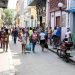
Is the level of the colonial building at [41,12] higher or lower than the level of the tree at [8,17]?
lower

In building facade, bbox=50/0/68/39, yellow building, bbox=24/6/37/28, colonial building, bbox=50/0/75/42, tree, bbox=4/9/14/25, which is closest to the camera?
colonial building, bbox=50/0/75/42

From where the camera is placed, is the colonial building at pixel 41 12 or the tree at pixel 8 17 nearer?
the colonial building at pixel 41 12

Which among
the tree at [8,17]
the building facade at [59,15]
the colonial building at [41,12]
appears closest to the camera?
the building facade at [59,15]

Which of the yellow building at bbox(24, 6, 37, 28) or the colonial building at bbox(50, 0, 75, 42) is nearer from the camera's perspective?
the colonial building at bbox(50, 0, 75, 42)

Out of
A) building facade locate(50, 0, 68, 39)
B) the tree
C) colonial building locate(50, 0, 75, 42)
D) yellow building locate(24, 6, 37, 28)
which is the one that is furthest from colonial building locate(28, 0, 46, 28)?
the tree

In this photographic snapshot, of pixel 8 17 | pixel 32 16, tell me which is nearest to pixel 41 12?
pixel 32 16

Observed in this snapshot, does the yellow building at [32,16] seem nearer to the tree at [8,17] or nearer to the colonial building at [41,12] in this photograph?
the colonial building at [41,12]

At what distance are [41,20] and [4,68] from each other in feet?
123

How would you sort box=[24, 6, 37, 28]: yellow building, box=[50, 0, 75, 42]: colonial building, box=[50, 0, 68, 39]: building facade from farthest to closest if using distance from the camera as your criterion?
box=[24, 6, 37, 28]: yellow building → box=[50, 0, 68, 39]: building facade → box=[50, 0, 75, 42]: colonial building

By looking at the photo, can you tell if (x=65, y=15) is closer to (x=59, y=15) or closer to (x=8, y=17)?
(x=59, y=15)

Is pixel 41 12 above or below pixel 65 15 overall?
above

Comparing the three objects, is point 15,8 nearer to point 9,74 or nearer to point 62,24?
point 62,24

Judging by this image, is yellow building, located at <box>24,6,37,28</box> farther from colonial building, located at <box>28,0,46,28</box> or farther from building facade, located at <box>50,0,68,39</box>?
building facade, located at <box>50,0,68,39</box>

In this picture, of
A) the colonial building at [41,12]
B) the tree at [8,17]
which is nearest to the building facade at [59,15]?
the colonial building at [41,12]
